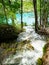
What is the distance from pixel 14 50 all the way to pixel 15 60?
1.18 metres

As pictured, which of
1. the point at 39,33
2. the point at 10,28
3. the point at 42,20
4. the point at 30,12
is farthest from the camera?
the point at 30,12

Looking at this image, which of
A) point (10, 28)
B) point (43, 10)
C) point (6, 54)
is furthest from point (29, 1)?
point (6, 54)

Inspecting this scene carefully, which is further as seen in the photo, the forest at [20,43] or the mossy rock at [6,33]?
the mossy rock at [6,33]

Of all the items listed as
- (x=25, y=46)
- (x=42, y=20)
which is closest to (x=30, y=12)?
(x=42, y=20)

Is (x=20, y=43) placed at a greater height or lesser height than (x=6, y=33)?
lesser

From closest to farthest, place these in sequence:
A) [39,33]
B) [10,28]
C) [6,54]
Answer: [6,54], [10,28], [39,33]

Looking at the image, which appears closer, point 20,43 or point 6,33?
point 20,43

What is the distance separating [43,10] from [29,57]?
11.0 meters

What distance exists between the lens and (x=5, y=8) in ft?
43.4

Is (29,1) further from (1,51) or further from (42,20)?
(1,51)

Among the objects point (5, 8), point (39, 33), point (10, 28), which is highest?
point (5, 8)

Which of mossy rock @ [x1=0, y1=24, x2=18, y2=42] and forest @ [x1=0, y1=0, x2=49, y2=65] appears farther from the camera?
mossy rock @ [x1=0, y1=24, x2=18, y2=42]

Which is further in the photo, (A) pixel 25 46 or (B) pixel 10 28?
(B) pixel 10 28

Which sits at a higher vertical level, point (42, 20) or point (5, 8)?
point (5, 8)
